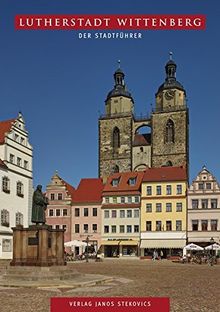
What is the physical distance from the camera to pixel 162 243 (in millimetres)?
59219

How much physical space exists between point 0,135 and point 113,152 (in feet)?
138

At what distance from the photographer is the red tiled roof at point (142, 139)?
283ft

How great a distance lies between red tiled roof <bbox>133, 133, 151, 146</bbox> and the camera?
8633 cm

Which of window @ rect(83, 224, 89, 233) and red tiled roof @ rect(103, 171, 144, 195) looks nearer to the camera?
window @ rect(83, 224, 89, 233)

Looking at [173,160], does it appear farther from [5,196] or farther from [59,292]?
[59,292]

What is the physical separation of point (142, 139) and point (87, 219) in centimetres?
2778

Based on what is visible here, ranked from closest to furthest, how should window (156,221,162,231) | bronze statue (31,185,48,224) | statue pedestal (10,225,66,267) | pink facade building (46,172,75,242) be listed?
statue pedestal (10,225,66,267) < bronze statue (31,185,48,224) < window (156,221,162,231) < pink facade building (46,172,75,242)

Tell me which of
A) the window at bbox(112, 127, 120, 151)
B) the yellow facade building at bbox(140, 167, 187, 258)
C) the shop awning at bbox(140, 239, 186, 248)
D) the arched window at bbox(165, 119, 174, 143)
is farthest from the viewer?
the window at bbox(112, 127, 120, 151)

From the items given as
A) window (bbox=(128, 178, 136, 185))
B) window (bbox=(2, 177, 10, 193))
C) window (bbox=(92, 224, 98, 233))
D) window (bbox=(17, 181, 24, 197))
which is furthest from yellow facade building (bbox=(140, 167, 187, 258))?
window (bbox=(2, 177, 10, 193))

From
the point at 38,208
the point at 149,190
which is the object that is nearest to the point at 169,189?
the point at 149,190

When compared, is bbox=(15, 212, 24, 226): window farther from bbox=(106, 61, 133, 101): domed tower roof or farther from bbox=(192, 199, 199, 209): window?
bbox=(106, 61, 133, 101): domed tower roof

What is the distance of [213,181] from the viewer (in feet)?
196

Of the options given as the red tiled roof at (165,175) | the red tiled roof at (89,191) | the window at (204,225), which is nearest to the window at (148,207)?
the red tiled roof at (165,175)

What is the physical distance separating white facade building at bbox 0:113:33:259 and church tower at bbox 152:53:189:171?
3725 cm
